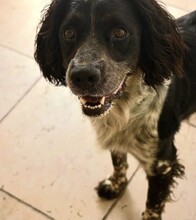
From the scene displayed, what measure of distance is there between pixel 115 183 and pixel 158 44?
2.78 feet

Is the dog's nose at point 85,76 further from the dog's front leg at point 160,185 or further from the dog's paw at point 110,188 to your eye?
the dog's paw at point 110,188

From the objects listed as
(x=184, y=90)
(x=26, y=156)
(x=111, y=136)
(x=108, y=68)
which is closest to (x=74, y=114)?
(x=26, y=156)

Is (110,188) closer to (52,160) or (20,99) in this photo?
(52,160)

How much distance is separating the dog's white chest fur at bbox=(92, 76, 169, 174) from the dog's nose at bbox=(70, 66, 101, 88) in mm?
248

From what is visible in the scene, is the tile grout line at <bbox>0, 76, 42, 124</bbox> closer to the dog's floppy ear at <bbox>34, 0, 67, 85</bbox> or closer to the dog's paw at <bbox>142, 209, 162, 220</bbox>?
the dog's floppy ear at <bbox>34, 0, 67, 85</bbox>

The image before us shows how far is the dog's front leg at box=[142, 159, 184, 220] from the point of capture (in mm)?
1715

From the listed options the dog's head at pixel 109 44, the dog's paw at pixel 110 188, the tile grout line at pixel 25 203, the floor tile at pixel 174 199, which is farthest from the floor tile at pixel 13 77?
the dog's head at pixel 109 44

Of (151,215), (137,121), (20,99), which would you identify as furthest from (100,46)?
(20,99)

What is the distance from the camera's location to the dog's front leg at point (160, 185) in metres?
1.71

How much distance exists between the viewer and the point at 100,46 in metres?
1.40

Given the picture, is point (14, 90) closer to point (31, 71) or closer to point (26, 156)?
point (31, 71)

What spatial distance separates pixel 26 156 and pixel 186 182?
0.84 m

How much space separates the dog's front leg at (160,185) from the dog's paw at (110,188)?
0.22m

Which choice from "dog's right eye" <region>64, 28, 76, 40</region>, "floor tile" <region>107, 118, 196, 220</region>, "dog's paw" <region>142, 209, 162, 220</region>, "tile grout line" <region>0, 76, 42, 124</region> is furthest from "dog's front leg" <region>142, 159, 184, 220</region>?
"tile grout line" <region>0, 76, 42, 124</region>
